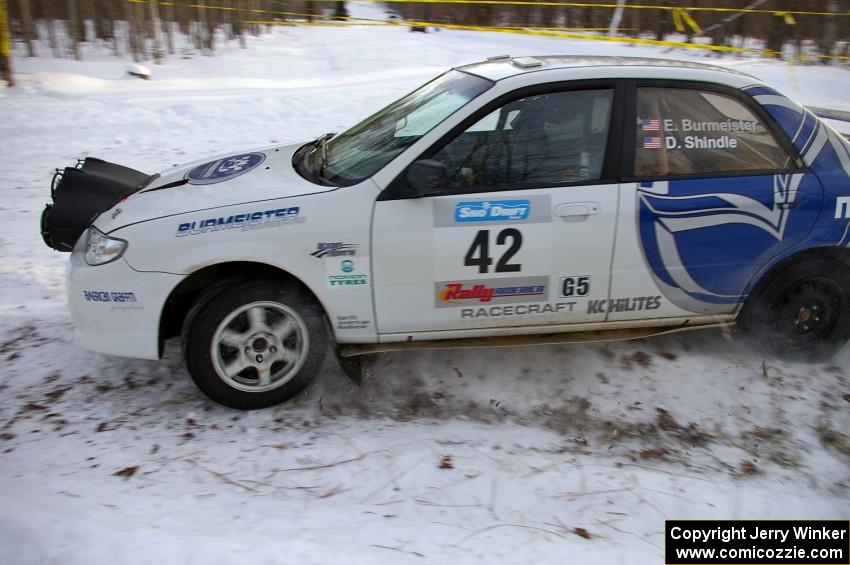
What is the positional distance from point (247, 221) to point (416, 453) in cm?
144

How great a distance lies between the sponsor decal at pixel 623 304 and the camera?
3738 mm

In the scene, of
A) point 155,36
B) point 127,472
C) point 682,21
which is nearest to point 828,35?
point 682,21

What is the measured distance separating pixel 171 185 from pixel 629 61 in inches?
109

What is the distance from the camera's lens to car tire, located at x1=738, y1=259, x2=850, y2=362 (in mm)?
3934

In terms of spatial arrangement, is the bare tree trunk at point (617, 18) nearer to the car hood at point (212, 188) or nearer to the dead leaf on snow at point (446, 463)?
the car hood at point (212, 188)

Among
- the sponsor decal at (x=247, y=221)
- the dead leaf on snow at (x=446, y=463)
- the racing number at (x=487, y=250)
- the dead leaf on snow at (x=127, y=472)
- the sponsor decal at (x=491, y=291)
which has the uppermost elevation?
the sponsor decal at (x=247, y=221)

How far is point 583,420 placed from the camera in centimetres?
370

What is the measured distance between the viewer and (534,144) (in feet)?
12.0

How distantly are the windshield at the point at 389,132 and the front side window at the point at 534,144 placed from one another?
0.20 meters

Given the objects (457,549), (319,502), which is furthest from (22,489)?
(457,549)

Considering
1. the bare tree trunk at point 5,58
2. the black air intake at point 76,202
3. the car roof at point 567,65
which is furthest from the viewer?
the bare tree trunk at point 5,58

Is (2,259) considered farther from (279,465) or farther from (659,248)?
(659,248)

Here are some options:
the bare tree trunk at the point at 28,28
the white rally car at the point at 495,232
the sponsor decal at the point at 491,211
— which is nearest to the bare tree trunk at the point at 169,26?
the bare tree trunk at the point at 28,28

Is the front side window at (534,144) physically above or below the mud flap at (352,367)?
above
